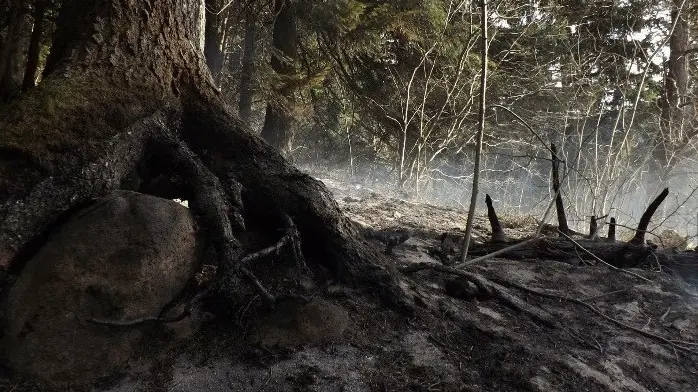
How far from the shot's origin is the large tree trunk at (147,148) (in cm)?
186

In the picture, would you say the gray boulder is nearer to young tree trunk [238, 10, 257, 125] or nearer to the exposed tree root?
the exposed tree root

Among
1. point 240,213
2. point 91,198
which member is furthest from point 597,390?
point 91,198

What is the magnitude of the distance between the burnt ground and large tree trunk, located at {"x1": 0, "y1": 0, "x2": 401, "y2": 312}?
253 mm

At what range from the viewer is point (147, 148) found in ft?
7.66

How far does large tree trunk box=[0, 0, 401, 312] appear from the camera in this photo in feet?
6.11

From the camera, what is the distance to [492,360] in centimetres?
210

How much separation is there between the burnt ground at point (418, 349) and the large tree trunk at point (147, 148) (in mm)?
253

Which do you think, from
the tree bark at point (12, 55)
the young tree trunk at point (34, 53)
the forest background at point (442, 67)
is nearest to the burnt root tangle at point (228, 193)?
the young tree trunk at point (34, 53)

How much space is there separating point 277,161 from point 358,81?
7.04 metres

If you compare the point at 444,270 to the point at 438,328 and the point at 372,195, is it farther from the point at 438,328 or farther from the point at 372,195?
the point at 372,195

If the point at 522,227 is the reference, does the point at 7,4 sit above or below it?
above

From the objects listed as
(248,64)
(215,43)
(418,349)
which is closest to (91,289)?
(418,349)

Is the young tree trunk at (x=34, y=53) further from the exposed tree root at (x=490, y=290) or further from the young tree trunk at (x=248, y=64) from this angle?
the young tree trunk at (x=248, y=64)

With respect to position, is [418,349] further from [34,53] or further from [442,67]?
[442,67]
